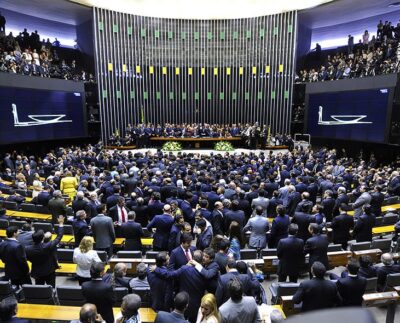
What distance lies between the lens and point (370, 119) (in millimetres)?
16453

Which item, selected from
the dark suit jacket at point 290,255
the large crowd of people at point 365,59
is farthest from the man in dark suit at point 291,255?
the large crowd of people at point 365,59

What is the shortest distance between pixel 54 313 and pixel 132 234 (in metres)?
2.01

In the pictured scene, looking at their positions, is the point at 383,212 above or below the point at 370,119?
below

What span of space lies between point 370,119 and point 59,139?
1745 centimetres

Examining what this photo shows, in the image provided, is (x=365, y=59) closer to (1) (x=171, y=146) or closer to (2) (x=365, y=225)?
(1) (x=171, y=146)

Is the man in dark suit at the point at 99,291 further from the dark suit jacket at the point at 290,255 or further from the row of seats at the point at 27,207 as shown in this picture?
the row of seats at the point at 27,207

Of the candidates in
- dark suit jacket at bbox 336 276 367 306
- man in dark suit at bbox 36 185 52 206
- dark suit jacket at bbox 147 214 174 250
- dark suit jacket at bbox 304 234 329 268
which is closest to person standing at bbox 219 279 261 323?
dark suit jacket at bbox 336 276 367 306

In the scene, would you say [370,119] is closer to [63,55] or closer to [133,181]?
[133,181]

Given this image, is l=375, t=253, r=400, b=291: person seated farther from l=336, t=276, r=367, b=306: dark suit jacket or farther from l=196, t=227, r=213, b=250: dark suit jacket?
l=196, t=227, r=213, b=250: dark suit jacket

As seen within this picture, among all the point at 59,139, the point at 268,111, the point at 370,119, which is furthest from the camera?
the point at 268,111

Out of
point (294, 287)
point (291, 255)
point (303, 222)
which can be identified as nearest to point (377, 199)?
point (303, 222)

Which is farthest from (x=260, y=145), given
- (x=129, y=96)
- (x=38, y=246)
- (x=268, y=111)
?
(x=38, y=246)

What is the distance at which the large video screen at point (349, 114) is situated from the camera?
15852 mm

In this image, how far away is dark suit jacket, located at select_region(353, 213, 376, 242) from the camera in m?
6.01
